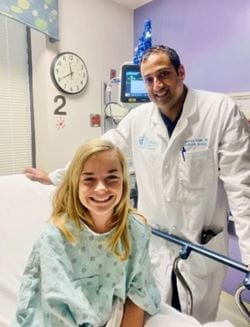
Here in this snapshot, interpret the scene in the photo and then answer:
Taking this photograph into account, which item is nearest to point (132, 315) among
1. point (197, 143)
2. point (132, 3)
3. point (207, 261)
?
point (207, 261)

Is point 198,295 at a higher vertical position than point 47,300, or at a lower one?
lower

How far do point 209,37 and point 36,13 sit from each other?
1325 mm

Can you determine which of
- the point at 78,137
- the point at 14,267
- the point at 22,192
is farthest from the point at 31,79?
the point at 14,267

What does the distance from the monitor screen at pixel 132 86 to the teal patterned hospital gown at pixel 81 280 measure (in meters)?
1.08

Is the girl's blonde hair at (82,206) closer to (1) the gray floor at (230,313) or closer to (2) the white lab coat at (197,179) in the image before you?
(2) the white lab coat at (197,179)

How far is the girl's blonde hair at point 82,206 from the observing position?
3.40 feet

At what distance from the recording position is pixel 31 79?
2.61 meters

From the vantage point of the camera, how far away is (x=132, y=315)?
1.05 meters

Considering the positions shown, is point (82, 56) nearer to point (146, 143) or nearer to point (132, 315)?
point (146, 143)

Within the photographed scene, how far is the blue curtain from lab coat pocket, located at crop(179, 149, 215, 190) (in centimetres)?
159

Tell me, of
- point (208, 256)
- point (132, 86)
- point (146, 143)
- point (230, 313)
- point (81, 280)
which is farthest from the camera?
point (230, 313)

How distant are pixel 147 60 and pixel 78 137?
5.05 ft

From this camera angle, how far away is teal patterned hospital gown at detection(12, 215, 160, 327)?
0.94 metres

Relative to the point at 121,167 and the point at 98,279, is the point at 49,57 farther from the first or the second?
the point at 98,279
